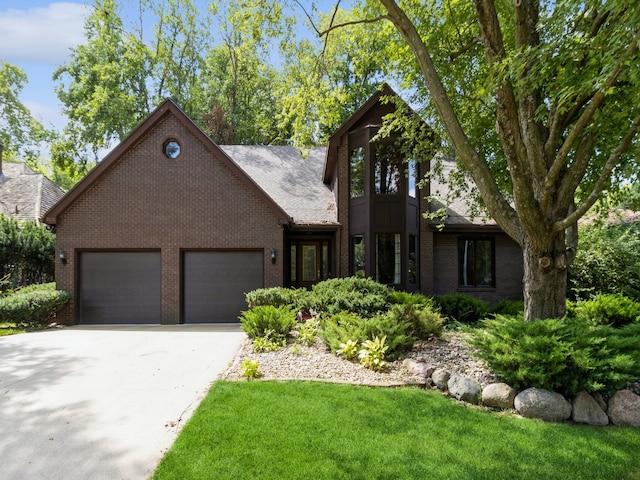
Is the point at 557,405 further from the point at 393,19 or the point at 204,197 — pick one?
the point at 204,197

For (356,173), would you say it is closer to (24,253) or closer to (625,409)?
(625,409)

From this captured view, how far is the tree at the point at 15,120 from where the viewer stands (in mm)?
30359

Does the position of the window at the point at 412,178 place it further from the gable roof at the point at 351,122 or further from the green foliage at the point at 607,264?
the green foliage at the point at 607,264

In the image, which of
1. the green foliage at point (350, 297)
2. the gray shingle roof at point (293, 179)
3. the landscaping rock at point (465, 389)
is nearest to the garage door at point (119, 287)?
the gray shingle roof at point (293, 179)

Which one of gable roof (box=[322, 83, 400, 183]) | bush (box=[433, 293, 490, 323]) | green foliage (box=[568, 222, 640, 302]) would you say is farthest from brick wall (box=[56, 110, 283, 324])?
green foliage (box=[568, 222, 640, 302])

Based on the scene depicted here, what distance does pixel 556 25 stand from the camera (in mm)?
6188

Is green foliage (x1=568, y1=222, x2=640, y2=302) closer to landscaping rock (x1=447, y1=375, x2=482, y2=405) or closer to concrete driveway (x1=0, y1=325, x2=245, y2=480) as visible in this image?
landscaping rock (x1=447, y1=375, x2=482, y2=405)

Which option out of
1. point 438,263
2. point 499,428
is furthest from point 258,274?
point 499,428

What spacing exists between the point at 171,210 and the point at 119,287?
2.85 metres

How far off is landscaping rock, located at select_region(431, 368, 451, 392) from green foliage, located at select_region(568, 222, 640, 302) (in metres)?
8.45

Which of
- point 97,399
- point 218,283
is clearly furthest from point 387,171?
point 97,399

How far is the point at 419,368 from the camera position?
5.89m

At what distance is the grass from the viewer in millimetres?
3395

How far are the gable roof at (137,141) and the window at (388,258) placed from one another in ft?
10.2
